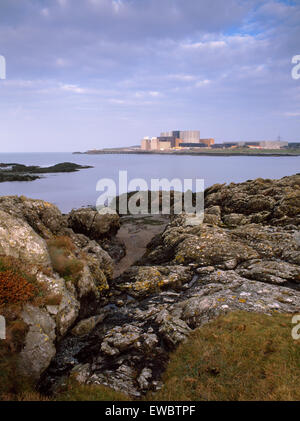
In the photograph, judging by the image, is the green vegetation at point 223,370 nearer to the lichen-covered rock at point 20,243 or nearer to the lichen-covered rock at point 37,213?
the lichen-covered rock at point 20,243

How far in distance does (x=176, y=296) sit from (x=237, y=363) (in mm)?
7055

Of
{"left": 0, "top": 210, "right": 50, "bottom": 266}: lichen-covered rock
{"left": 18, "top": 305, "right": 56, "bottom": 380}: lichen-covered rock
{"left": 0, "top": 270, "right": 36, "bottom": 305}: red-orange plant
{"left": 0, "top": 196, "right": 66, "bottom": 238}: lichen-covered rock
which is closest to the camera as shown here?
{"left": 18, "top": 305, "right": 56, "bottom": 380}: lichen-covered rock

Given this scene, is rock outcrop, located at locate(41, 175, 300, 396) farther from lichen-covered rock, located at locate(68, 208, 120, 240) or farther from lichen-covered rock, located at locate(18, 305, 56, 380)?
lichen-covered rock, located at locate(68, 208, 120, 240)

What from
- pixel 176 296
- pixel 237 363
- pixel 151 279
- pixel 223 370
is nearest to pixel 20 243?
pixel 151 279

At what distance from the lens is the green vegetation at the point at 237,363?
8.72 metres

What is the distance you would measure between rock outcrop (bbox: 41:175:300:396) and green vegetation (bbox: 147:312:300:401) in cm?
83

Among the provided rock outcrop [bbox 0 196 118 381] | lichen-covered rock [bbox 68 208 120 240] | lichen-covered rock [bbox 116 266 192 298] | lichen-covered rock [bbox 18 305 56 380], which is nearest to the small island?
lichen-covered rock [bbox 68 208 120 240]

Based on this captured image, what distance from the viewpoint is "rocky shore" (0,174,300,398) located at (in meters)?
10.8

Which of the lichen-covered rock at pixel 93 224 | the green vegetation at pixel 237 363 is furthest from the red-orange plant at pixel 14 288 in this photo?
the lichen-covered rock at pixel 93 224

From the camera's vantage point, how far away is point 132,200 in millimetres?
54406

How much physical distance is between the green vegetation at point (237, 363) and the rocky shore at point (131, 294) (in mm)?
740

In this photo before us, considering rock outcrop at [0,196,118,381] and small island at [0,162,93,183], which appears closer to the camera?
rock outcrop at [0,196,118,381]
